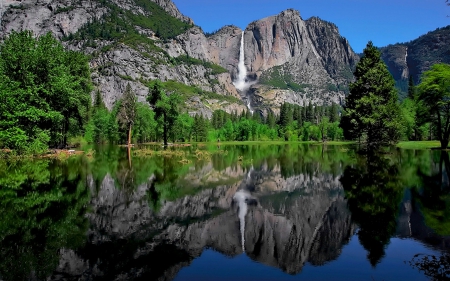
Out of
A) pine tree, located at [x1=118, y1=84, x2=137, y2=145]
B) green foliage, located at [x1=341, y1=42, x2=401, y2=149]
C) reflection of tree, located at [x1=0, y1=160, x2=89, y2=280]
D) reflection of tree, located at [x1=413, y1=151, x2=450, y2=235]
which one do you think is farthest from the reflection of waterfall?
pine tree, located at [x1=118, y1=84, x2=137, y2=145]

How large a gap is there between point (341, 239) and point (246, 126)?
14089 centimetres

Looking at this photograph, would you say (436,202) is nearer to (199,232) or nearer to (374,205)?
(374,205)

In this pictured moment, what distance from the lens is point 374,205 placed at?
39.9ft

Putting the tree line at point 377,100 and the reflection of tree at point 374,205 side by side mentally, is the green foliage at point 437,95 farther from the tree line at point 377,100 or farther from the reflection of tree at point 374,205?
the reflection of tree at point 374,205

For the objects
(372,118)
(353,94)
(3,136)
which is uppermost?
(353,94)

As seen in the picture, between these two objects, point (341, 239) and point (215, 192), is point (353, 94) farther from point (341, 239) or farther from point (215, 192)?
point (341, 239)

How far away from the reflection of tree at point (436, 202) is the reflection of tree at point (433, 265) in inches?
82.1

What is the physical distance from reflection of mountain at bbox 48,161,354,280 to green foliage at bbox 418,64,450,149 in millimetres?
38269

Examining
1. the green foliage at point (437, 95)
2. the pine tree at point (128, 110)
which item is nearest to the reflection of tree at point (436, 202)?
the green foliage at point (437, 95)

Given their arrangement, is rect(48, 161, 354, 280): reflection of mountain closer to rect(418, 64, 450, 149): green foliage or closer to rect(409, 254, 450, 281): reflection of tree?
rect(409, 254, 450, 281): reflection of tree

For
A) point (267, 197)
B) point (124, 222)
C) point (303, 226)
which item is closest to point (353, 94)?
point (267, 197)

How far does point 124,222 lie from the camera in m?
10.6

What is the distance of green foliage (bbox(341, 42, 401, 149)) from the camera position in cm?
3775

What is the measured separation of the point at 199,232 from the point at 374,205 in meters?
7.18
